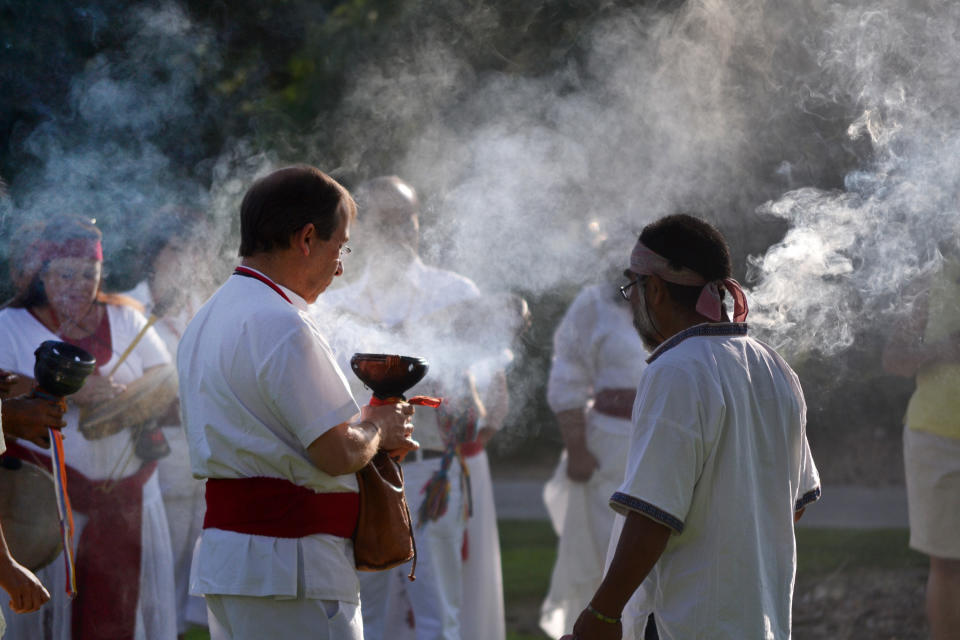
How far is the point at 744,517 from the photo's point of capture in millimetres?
2793

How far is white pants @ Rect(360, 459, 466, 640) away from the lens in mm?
5234

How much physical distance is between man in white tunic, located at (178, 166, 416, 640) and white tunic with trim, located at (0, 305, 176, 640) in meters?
1.84

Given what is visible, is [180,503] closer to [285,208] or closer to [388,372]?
[388,372]

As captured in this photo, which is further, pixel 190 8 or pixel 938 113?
pixel 190 8

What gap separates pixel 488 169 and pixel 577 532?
2059 millimetres

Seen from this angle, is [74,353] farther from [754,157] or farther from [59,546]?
[754,157]

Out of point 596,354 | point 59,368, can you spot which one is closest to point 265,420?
point 59,368

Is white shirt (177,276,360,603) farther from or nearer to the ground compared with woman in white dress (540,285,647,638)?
farther from the ground

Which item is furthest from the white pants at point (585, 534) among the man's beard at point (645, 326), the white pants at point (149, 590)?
the man's beard at point (645, 326)

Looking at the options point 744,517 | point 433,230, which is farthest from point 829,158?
point 744,517

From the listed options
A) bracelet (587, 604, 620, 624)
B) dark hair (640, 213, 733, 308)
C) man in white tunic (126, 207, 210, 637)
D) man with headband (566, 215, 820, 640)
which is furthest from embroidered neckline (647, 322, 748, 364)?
man in white tunic (126, 207, 210, 637)

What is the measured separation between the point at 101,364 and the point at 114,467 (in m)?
0.48

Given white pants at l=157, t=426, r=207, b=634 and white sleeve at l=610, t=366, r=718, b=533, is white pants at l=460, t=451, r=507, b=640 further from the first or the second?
white sleeve at l=610, t=366, r=718, b=533

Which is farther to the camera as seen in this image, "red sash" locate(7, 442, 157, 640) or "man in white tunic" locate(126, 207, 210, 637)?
"man in white tunic" locate(126, 207, 210, 637)
